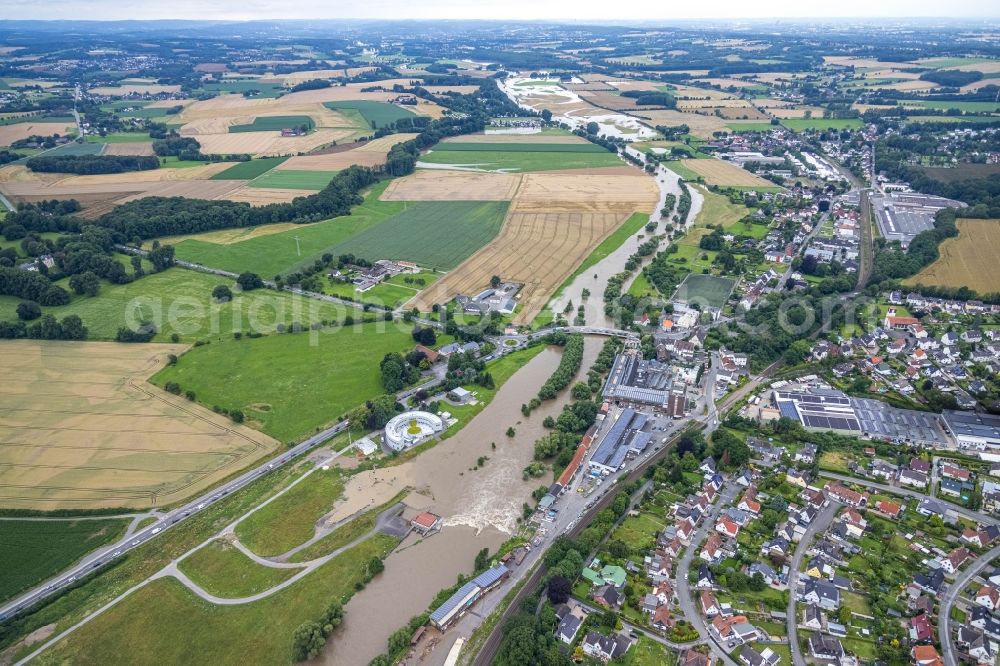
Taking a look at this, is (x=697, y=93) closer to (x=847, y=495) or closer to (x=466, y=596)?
(x=847, y=495)

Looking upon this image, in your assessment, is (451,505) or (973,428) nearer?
(451,505)

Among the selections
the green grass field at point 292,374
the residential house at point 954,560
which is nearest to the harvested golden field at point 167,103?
the green grass field at point 292,374

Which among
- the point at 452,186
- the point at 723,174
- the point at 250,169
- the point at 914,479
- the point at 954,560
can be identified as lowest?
the point at 954,560

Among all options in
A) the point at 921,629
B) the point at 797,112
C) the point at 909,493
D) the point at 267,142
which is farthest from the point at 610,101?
the point at 921,629

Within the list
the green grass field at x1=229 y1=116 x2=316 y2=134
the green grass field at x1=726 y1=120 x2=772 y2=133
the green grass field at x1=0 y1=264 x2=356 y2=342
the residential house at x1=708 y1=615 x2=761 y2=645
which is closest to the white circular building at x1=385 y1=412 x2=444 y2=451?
the green grass field at x1=0 y1=264 x2=356 y2=342

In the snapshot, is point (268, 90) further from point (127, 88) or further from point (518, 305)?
point (518, 305)

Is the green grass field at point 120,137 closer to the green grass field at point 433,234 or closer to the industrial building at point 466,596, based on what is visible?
the green grass field at point 433,234
